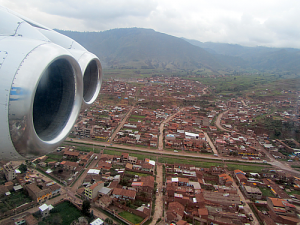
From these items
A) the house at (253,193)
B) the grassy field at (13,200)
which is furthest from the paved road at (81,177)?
the house at (253,193)

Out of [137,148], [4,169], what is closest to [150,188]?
[137,148]

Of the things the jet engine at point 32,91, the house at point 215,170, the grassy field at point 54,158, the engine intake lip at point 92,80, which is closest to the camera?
the jet engine at point 32,91

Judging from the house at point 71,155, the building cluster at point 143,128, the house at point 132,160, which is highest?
the building cluster at point 143,128

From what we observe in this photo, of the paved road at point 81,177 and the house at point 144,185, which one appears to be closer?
the house at point 144,185

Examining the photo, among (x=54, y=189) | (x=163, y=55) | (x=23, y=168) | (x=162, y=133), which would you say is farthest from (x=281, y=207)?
(x=163, y=55)

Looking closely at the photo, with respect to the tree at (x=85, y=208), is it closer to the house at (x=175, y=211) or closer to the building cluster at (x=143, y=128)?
the house at (x=175, y=211)

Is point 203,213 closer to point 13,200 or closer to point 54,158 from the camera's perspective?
point 13,200
